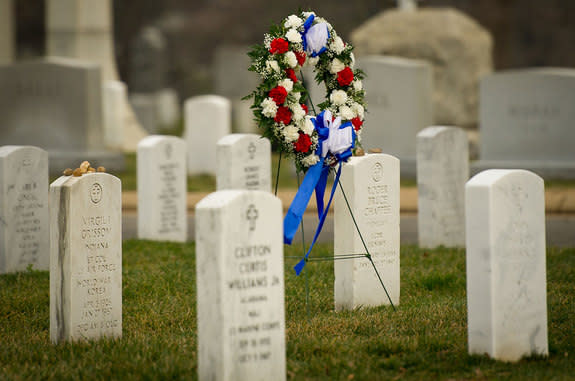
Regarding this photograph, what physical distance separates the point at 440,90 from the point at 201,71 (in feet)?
89.9

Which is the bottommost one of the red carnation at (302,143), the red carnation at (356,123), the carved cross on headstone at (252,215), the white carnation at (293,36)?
the carved cross on headstone at (252,215)

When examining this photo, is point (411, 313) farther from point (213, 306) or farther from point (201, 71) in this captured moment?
point (201, 71)

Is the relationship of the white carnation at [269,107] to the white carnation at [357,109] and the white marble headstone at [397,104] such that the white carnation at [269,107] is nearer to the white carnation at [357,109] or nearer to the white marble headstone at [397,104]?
the white carnation at [357,109]

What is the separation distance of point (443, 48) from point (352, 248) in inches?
478

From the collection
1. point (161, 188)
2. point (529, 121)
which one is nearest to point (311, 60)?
point (161, 188)

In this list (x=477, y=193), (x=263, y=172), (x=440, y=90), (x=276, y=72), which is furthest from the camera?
(x=440, y=90)

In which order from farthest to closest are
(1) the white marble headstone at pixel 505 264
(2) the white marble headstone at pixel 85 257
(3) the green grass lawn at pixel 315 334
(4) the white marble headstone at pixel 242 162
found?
(4) the white marble headstone at pixel 242 162
(2) the white marble headstone at pixel 85 257
(1) the white marble headstone at pixel 505 264
(3) the green grass lawn at pixel 315 334

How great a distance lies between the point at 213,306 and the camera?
529 centimetres

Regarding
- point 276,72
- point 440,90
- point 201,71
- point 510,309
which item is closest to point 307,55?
point 276,72

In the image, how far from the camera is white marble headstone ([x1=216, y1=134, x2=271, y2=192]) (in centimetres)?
1062

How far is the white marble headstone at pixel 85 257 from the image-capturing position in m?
6.64

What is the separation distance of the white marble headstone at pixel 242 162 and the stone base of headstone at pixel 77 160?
687cm

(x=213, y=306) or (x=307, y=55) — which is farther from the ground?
(x=307, y=55)

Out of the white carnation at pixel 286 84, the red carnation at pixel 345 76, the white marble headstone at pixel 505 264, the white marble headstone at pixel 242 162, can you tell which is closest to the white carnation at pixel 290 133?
the white carnation at pixel 286 84
